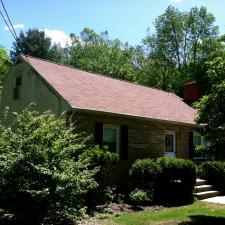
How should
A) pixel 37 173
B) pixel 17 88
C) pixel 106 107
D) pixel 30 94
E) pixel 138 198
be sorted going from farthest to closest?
pixel 17 88 < pixel 30 94 < pixel 106 107 < pixel 138 198 < pixel 37 173

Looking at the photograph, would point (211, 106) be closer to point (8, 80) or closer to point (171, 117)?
point (171, 117)

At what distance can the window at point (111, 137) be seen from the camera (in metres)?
14.0

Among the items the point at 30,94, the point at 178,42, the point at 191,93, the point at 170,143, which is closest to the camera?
the point at 30,94

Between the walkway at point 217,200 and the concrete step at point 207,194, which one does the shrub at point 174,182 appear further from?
the walkway at point 217,200

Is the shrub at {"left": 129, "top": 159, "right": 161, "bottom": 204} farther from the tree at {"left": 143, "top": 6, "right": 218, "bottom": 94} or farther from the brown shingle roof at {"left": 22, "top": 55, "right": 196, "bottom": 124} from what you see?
the tree at {"left": 143, "top": 6, "right": 218, "bottom": 94}

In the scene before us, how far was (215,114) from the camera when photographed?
952cm

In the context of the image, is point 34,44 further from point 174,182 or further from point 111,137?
point 174,182

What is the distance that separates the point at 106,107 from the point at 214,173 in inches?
232

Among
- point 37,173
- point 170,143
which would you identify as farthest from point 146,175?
point 37,173

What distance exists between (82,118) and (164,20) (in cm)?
3551

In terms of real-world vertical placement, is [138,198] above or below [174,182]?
below

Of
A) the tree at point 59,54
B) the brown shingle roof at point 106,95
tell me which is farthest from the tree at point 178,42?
the brown shingle roof at point 106,95

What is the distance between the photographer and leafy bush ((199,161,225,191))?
48.9ft

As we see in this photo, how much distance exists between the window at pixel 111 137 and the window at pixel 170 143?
135 inches
